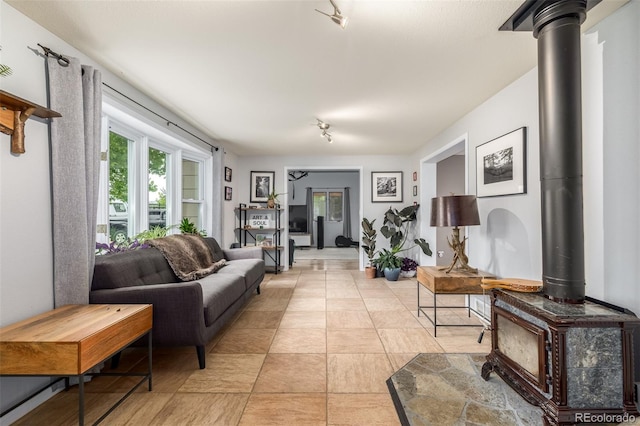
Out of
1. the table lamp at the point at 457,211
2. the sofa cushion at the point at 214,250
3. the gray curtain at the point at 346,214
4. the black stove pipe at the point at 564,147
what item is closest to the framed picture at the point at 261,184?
the sofa cushion at the point at 214,250

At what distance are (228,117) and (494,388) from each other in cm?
365

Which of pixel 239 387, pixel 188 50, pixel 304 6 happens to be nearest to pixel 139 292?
pixel 239 387

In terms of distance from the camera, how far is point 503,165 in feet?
8.57

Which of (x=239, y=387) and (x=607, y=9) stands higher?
(x=607, y=9)

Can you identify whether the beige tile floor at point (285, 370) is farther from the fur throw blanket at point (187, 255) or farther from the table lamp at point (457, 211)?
the table lamp at point (457, 211)

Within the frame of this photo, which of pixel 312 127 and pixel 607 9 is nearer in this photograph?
pixel 607 9

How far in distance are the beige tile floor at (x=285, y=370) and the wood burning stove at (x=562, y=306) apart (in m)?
0.79

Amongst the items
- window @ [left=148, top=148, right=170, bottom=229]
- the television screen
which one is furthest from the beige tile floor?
the television screen

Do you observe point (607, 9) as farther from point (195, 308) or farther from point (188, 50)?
point (195, 308)

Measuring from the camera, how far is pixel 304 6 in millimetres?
1609

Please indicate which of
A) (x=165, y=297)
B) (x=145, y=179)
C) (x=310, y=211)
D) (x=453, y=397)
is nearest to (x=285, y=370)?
(x=165, y=297)

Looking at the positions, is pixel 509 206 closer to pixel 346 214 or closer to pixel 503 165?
pixel 503 165

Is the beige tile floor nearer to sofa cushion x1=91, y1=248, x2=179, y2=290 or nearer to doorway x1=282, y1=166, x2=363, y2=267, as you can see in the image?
sofa cushion x1=91, y1=248, x2=179, y2=290

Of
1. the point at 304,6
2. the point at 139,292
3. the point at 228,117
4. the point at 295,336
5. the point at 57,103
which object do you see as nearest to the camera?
the point at 304,6
